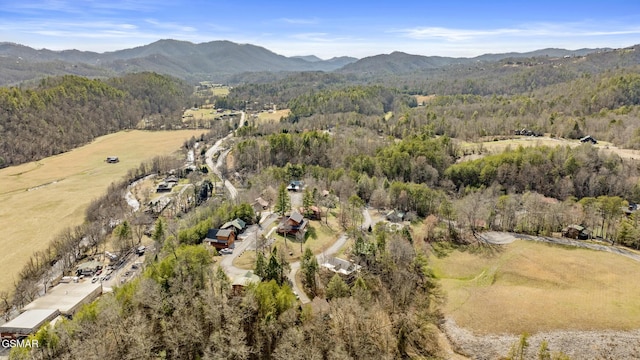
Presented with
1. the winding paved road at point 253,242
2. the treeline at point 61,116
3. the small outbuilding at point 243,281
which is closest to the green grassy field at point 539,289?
the winding paved road at point 253,242

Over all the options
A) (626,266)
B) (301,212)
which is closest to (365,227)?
(301,212)

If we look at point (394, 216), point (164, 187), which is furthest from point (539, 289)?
point (164, 187)

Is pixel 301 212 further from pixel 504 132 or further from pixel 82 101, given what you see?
pixel 82 101

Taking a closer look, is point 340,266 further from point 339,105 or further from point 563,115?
point 339,105

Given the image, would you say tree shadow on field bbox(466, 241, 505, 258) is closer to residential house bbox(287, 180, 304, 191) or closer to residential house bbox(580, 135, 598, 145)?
residential house bbox(287, 180, 304, 191)

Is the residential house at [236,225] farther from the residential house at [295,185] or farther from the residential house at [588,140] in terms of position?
the residential house at [588,140]
